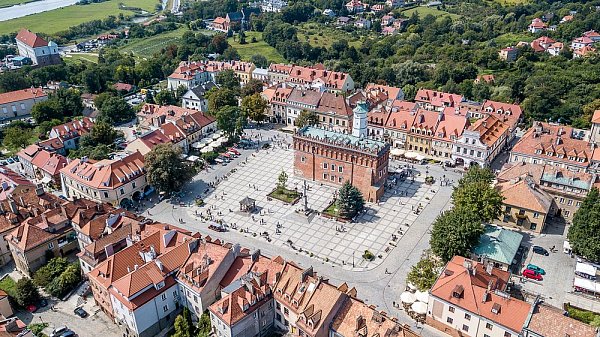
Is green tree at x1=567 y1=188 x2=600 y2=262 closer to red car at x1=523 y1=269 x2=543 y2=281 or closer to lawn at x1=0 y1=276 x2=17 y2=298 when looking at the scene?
red car at x1=523 y1=269 x2=543 y2=281

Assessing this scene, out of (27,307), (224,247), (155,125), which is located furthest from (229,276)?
(155,125)

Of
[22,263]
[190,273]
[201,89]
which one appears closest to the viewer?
[190,273]

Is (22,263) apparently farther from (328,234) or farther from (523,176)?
(523,176)

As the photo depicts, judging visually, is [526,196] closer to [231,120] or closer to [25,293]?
[231,120]

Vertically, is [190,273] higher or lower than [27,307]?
higher

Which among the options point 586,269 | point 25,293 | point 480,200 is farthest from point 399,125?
point 25,293

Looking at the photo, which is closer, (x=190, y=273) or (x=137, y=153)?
(x=190, y=273)

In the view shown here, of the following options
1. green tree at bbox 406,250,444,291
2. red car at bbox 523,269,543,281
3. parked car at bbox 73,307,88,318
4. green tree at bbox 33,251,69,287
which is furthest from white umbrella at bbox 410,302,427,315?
green tree at bbox 33,251,69,287
